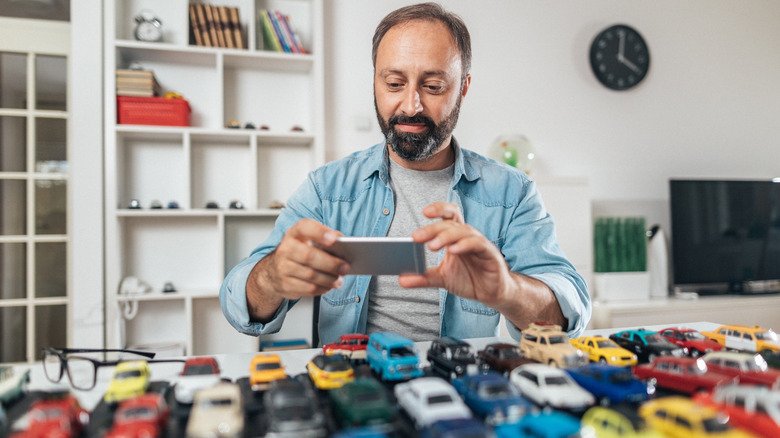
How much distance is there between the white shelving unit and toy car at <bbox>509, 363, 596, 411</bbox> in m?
2.11

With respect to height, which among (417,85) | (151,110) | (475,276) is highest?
(151,110)

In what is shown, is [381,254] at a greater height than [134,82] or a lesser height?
lesser

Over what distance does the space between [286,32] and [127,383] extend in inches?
94.5

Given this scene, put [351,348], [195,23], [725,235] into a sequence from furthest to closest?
[725,235], [195,23], [351,348]

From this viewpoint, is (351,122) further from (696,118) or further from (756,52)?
(756,52)

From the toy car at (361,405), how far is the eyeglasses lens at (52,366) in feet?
2.08

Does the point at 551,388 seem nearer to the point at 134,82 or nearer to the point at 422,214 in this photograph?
the point at 422,214

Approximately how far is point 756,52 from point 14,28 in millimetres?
5447

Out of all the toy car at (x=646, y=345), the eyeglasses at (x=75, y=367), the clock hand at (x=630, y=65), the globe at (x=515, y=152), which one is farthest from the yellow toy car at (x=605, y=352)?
the clock hand at (x=630, y=65)

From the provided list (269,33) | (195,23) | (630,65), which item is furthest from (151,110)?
(630,65)

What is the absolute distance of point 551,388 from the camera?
2.48 feet

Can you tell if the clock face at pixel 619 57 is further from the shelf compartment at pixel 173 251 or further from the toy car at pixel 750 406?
the toy car at pixel 750 406

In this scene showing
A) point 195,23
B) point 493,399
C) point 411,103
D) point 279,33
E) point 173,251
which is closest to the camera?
point 493,399

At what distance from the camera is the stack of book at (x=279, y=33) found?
2.69 meters
